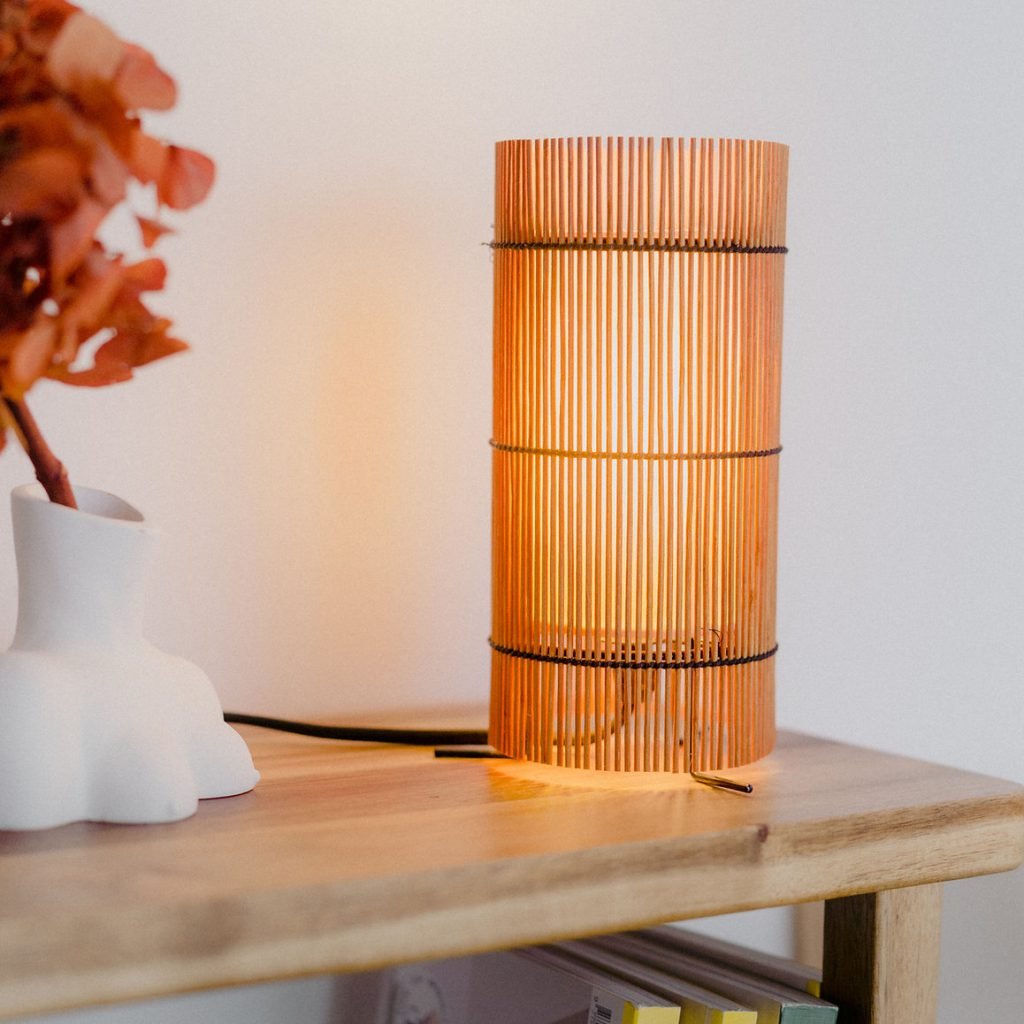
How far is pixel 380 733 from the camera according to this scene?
41.6 inches

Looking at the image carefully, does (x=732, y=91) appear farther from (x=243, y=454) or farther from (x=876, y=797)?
(x=876, y=797)

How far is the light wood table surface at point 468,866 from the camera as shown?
0.68 metres

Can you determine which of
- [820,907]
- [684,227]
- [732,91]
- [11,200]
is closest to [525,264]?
[684,227]

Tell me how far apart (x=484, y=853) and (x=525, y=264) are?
1.27 ft

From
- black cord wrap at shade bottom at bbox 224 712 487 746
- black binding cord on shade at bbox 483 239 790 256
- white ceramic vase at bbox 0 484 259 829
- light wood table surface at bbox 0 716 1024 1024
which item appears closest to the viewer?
light wood table surface at bbox 0 716 1024 1024

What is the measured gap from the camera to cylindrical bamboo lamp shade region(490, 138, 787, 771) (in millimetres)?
933

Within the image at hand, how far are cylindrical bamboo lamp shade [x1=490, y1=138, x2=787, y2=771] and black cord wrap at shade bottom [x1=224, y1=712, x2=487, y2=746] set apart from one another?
0.26 feet

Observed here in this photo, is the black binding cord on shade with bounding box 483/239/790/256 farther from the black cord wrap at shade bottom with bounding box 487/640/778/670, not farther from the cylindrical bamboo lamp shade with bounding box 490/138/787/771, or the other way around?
the black cord wrap at shade bottom with bounding box 487/640/778/670

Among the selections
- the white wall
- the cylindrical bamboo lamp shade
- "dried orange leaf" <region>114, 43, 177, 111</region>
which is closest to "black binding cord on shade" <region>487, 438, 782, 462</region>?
the cylindrical bamboo lamp shade

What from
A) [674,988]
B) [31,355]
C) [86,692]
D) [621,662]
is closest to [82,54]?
[31,355]

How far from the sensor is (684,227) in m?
0.93

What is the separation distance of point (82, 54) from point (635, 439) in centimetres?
41

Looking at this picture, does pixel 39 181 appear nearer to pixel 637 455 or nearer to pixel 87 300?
pixel 87 300

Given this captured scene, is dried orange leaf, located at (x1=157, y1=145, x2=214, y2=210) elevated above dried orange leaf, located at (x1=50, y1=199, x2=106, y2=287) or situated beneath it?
elevated above
